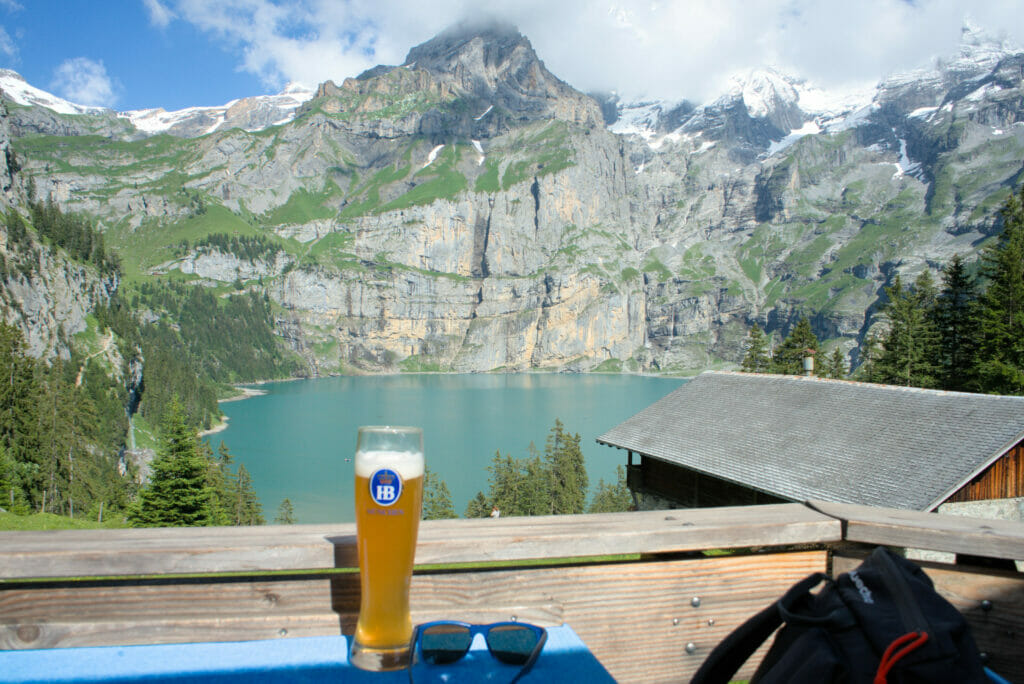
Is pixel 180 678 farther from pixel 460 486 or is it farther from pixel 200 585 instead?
pixel 460 486

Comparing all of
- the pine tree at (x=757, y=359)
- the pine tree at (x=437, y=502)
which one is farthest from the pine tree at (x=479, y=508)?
the pine tree at (x=757, y=359)

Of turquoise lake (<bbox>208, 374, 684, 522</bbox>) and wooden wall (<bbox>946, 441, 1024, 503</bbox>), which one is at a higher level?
wooden wall (<bbox>946, 441, 1024, 503</bbox>)

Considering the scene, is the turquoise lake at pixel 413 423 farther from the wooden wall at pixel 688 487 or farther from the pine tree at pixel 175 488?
the wooden wall at pixel 688 487

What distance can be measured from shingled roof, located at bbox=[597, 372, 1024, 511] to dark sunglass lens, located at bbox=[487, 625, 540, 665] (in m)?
11.2

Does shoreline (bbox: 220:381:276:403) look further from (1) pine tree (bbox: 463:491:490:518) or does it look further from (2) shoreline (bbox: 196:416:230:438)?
(1) pine tree (bbox: 463:491:490:518)

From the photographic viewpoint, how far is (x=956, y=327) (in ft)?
103

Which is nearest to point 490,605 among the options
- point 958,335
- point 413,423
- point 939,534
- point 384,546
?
point 384,546

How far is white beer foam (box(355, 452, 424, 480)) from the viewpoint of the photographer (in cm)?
155

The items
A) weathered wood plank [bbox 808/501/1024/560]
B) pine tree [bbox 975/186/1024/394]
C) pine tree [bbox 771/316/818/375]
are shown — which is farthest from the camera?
pine tree [bbox 771/316/818/375]

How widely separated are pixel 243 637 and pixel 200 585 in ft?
0.64

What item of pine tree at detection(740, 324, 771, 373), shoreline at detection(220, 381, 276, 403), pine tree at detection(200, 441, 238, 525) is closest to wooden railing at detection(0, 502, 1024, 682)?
pine tree at detection(200, 441, 238, 525)

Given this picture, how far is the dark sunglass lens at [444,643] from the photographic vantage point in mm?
1558

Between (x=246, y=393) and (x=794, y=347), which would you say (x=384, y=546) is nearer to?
(x=794, y=347)

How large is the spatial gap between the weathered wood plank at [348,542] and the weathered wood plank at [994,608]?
1.21ft
